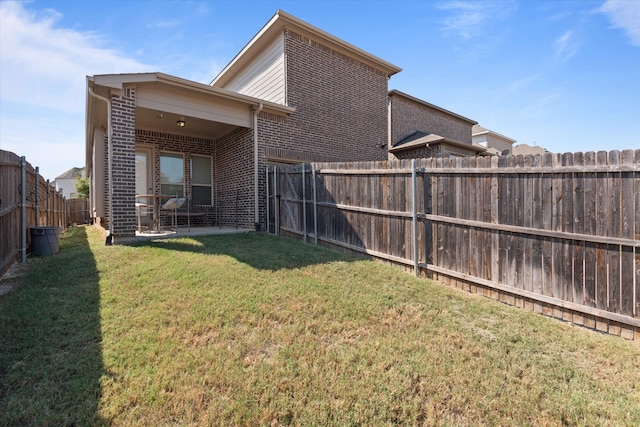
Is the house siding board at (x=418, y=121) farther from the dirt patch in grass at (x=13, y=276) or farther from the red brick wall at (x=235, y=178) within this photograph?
the dirt patch in grass at (x=13, y=276)

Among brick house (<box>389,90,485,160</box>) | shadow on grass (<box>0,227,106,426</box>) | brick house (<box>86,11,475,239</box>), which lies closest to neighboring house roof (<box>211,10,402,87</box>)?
brick house (<box>86,11,475,239</box>)

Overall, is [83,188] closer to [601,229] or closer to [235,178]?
[235,178]

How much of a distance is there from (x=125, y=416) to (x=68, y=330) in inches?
62.5

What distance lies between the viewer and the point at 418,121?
697 inches

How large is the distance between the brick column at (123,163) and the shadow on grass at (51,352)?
2.49m

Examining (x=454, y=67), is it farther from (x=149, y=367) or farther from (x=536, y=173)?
(x=149, y=367)

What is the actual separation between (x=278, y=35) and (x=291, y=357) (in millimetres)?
10092

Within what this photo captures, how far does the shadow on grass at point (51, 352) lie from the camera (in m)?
2.01

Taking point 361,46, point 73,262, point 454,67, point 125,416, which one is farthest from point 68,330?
point 454,67

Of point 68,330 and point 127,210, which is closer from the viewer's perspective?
point 68,330

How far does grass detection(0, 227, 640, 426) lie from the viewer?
2104mm

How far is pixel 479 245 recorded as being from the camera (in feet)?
14.4

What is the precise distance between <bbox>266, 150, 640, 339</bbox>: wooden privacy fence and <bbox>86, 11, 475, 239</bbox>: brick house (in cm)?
419

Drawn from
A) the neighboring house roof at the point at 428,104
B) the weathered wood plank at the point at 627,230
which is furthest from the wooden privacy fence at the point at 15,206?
the neighboring house roof at the point at 428,104
